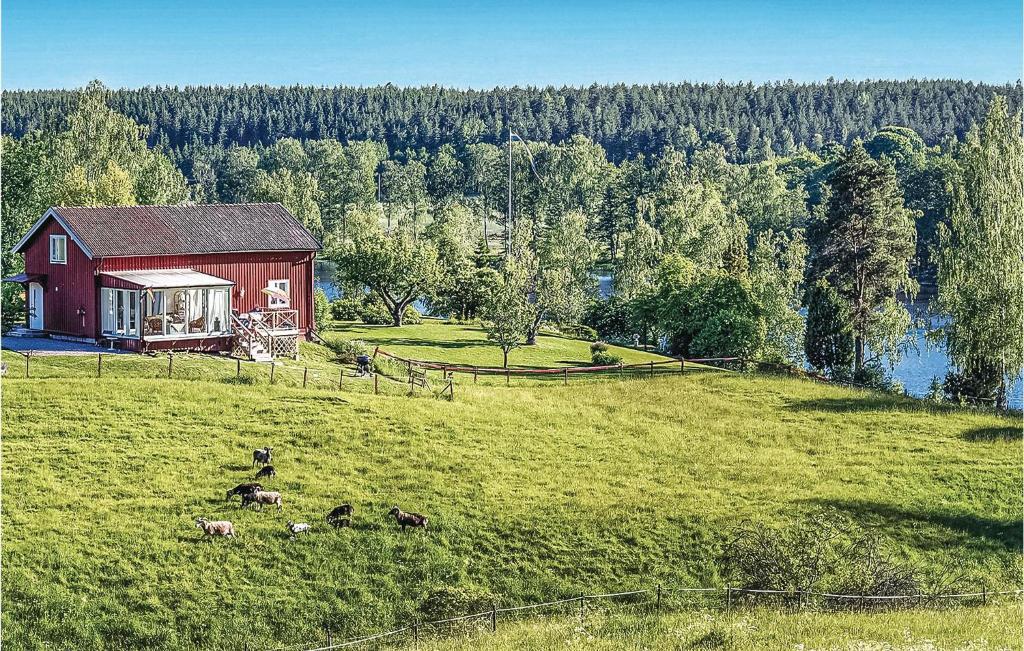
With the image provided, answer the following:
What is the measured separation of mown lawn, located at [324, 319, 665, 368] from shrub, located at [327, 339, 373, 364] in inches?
238

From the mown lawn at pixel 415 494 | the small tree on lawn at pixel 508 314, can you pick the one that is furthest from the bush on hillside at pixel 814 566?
the small tree on lawn at pixel 508 314

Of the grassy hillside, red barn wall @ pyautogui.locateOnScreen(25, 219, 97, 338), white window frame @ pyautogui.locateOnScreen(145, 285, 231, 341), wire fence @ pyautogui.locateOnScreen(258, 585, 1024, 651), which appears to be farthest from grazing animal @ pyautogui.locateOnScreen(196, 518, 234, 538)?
red barn wall @ pyautogui.locateOnScreen(25, 219, 97, 338)

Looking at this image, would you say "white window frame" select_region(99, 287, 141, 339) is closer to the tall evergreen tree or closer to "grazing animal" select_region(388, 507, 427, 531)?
"grazing animal" select_region(388, 507, 427, 531)

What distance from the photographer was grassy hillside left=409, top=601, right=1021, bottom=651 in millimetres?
24484

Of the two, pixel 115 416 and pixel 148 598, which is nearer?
pixel 148 598

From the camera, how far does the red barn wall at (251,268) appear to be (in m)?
49.2

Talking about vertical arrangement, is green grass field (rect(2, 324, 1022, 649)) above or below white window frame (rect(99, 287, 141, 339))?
below

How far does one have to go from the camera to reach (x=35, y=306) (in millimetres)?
50750

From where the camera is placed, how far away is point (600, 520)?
113 ft

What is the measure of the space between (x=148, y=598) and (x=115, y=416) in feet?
37.6

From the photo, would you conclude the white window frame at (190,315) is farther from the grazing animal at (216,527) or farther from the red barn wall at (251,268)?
the grazing animal at (216,527)

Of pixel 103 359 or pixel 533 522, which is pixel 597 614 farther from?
pixel 103 359

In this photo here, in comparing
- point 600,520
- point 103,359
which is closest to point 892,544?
point 600,520

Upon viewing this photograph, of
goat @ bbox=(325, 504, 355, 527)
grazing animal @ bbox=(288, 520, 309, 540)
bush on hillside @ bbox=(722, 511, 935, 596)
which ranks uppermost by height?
goat @ bbox=(325, 504, 355, 527)
